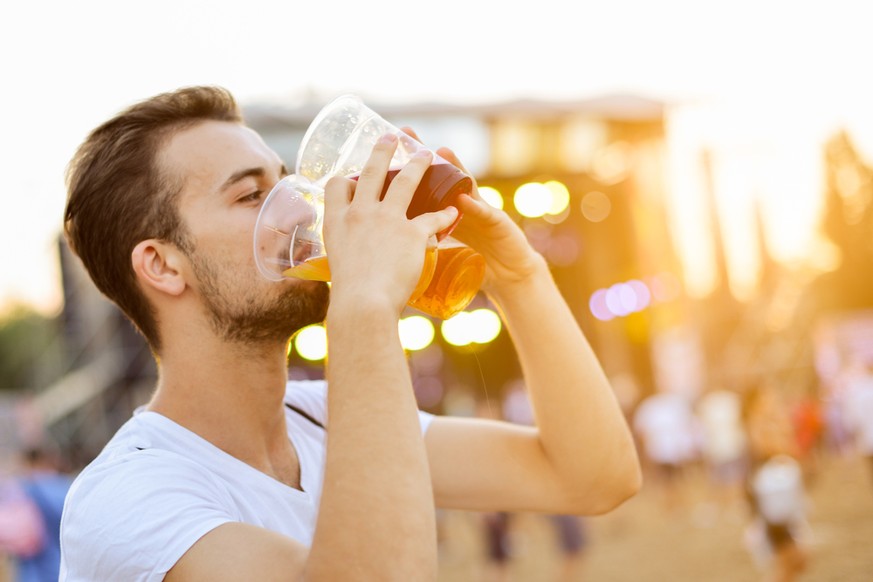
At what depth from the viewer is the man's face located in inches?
61.0

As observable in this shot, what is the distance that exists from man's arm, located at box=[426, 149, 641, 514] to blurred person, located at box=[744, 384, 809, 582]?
4968 millimetres

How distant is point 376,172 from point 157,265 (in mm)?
580

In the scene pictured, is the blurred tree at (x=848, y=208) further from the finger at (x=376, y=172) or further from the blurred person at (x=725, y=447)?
the finger at (x=376, y=172)

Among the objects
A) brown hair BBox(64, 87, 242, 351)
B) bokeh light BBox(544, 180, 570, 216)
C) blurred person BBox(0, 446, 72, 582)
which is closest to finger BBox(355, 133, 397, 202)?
brown hair BBox(64, 87, 242, 351)

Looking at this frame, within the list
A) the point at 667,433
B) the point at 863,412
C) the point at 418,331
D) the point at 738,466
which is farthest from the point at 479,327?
the point at 863,412

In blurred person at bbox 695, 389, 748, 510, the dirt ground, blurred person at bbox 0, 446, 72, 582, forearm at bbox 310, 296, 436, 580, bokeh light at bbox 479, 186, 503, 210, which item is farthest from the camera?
blurred person at bbox 695, 389, 748, 510

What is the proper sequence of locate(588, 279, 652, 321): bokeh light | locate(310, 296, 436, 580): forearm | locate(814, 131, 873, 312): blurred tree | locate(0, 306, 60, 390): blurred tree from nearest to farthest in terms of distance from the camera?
1. locate(310, 296, 436, 580): forearm
2. locate(588, 279, 652, 321): bokeh light
3. locate(0, 306, 60, 390): blurred tree
4. locate(814, 131, 873, 312): blurred tree

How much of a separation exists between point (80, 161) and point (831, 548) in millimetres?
8381

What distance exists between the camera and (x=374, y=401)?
1131 millimetres

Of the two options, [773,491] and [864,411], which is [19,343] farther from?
[773,491]

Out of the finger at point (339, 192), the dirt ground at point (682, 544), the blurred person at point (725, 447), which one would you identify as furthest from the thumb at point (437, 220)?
the blurred person at point (725, 447)

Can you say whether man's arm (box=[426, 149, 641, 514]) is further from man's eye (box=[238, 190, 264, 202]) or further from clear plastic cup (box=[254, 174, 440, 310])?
man's eye (box=[238, 190, 264, 202])

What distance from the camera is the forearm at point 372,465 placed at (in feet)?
3.48

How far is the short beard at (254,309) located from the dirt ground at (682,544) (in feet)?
21.8
